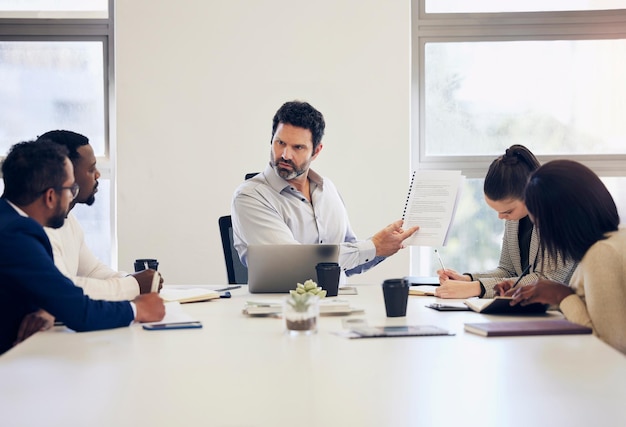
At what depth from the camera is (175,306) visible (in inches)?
97.0

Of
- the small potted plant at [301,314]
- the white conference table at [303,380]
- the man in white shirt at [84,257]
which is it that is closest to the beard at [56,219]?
the man in white shirt at [84,257]

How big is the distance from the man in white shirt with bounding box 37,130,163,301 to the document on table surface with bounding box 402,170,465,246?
1.13 metres

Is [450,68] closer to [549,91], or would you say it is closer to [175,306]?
[549,91]

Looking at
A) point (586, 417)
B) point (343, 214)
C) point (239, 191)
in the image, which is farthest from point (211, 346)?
point (343, 214)

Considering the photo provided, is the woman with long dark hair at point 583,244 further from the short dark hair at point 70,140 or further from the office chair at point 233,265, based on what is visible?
the short dark hair at point 70,140

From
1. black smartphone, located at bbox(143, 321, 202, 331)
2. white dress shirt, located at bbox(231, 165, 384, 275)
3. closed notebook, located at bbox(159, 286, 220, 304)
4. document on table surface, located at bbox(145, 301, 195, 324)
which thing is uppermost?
white dress shirt, located at bbox(231, 165, 384, 275)

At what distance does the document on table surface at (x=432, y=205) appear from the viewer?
3033 mm

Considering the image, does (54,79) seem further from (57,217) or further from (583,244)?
(583,244)

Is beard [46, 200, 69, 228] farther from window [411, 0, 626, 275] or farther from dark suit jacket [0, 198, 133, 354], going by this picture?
window [411, 0, 626, 275]

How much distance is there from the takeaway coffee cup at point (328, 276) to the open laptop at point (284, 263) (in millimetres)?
80

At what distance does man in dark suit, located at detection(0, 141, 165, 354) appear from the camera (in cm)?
201

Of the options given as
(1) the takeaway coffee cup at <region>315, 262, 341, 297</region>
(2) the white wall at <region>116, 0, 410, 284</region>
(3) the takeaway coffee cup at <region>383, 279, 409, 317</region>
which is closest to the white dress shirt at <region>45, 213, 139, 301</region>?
(1) the takeaway coffee cup at <region>315, 262, 341, 297</region>

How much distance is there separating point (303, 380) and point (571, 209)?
1.11 metres

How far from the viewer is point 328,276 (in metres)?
2.69
